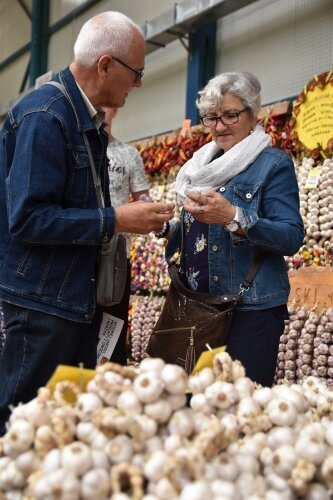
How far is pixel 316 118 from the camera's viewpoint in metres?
3.20

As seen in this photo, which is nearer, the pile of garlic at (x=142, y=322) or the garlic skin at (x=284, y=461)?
the garlic skin at (x=284, y=461)

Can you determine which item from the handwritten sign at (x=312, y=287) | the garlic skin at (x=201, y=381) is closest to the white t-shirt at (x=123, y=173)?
the handwritten sign at (x=312, y=287)

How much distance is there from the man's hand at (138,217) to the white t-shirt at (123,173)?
1.15 m

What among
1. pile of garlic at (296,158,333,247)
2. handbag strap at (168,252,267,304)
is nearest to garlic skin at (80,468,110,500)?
handbag strap at (168,252,267,304)

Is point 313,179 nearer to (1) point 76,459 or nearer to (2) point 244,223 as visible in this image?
(2) point 244,223

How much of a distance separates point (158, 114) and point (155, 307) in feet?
6.82

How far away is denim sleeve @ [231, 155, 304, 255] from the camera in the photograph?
5.83ft

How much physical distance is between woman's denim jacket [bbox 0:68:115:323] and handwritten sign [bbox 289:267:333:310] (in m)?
1.49

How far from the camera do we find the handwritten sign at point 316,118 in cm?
315

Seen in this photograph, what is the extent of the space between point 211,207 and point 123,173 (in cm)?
120

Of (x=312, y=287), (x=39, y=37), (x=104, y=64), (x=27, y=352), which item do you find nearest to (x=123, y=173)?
(x=312, y=287)

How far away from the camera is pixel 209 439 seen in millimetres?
962

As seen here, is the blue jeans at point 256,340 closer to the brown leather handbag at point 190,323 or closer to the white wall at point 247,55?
the brown leather handbag at point 190,323

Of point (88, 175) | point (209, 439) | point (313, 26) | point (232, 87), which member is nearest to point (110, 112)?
point (232, 87)
